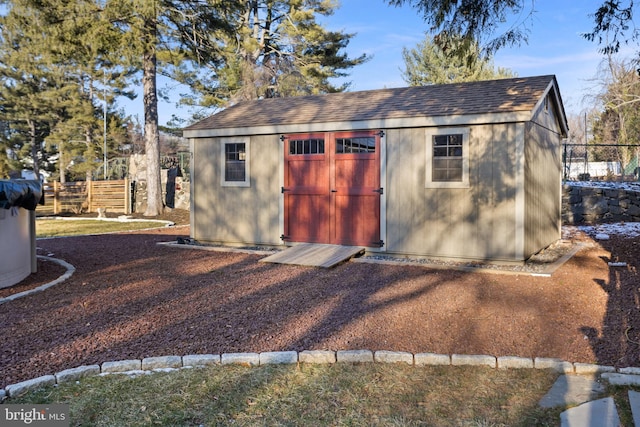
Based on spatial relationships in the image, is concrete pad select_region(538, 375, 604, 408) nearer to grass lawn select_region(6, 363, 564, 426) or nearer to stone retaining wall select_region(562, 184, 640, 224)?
grass lawn select_region(6, 363, 564, 426)

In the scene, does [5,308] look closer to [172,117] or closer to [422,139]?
[422,139]

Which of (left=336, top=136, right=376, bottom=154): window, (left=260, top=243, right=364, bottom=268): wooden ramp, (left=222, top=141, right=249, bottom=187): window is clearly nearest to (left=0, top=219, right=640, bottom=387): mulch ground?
(left=260, top=243, right=364, bottom=268): wooden ramp

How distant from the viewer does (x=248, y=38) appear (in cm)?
1912

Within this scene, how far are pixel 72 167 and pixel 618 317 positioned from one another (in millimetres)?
30361

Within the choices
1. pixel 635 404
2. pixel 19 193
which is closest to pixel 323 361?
pixel 635 404

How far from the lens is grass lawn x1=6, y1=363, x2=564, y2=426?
8.66ft

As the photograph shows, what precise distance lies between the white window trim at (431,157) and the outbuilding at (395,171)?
0.05ft

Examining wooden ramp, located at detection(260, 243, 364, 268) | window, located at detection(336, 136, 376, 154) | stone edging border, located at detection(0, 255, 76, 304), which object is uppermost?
window, located at detection(336, 136, 376, 154)

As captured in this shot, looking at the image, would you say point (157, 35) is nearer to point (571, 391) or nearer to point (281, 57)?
point (281, 57)

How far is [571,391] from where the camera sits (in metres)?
2.97

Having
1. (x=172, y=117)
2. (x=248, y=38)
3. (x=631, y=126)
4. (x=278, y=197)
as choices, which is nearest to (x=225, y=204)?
(x=278, y=197)

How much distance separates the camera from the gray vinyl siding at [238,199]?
9.34 meters

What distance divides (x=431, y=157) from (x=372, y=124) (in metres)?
1.18

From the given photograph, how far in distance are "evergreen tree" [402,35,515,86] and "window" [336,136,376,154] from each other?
50.5 feet
